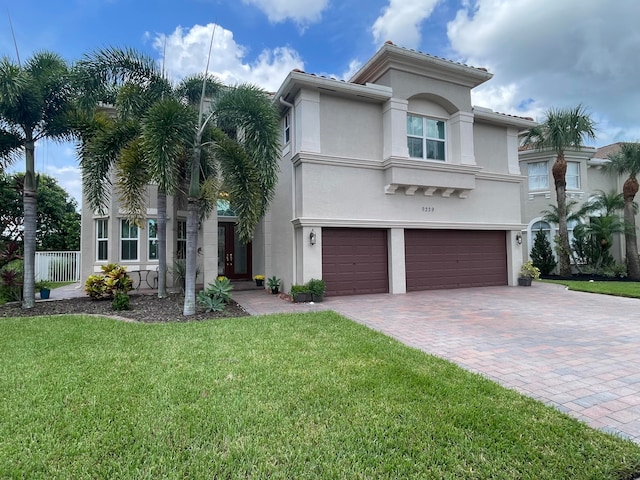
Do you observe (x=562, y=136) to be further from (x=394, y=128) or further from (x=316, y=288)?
(x=316, y=288)

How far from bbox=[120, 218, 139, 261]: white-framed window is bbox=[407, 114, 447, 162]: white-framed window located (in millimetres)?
11320

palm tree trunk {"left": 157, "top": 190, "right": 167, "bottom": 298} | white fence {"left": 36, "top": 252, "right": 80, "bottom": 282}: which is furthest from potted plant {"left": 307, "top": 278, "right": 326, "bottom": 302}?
white fence {"left": 36, "top": 252, "right": 80, "bottom": 282}

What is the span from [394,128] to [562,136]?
10271mm

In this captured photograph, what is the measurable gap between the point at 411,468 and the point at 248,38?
1418 cm

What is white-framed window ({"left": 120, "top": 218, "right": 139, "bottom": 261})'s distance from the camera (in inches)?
528

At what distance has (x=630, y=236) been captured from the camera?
17.9 metres

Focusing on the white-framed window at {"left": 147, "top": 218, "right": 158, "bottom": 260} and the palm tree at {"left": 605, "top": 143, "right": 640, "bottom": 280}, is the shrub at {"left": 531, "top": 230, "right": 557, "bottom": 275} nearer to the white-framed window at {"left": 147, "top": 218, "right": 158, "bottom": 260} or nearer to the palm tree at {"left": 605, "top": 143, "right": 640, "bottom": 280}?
the palm tree at {"left": 605, "top": 143, "right": 640, "bottom": 280}

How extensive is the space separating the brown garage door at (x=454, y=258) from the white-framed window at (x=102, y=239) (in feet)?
39.1

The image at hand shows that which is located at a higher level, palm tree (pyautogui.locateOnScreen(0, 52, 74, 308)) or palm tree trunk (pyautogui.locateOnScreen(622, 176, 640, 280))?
palm tree (pyautogui.locateOnScreen(0, 52, 74, 308))

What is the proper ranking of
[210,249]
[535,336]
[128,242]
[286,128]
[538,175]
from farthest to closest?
[538,175] → [128,242] → [286,128] → [210,249] → [535,336]

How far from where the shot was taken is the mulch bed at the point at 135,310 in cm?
823

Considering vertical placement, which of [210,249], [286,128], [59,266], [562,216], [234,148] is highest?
[286,128]

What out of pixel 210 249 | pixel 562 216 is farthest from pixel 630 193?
pixel 210 249

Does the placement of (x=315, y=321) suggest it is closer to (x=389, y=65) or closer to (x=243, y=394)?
(x=243, y=394)
